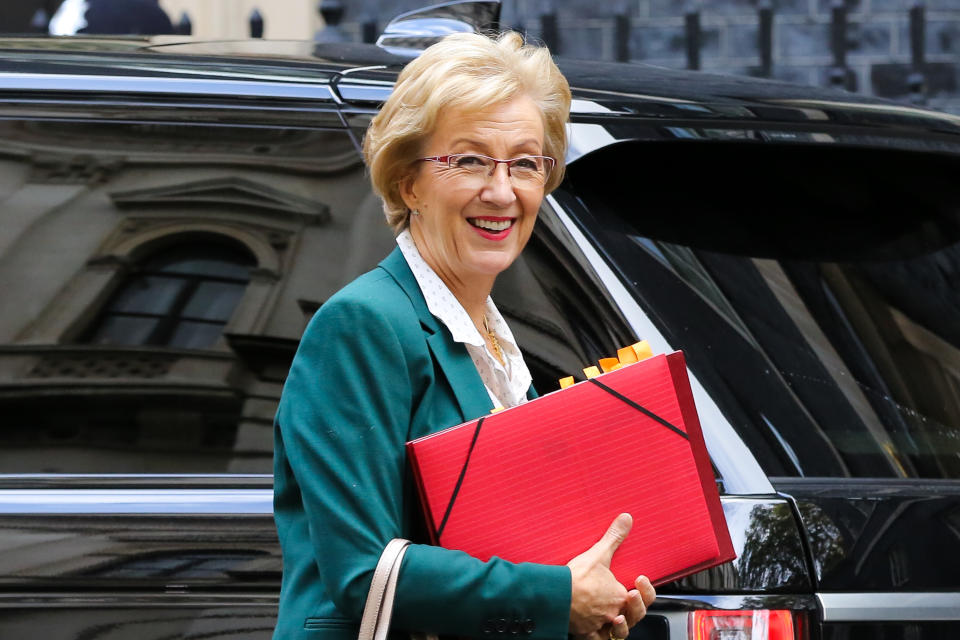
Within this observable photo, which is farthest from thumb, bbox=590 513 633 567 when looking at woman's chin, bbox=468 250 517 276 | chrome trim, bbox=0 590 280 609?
chrome trim, bbox=0 590 280 609

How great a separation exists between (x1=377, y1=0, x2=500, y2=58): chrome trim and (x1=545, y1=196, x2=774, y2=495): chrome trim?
83cm

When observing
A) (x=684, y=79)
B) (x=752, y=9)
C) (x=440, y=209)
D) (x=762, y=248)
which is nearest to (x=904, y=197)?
(x=762, y=248)

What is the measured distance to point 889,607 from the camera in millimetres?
1863

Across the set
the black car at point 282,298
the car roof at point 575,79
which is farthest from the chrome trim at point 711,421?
the car roof at point 575,79

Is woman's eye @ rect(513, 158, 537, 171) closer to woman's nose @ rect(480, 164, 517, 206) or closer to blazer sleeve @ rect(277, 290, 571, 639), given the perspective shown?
woman's nose @ rect(480, 164, 517, 206)

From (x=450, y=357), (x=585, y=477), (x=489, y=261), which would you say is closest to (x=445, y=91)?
(x=489, y=261)

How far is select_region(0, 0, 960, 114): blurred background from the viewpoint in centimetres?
764

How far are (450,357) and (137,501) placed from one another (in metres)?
0.72

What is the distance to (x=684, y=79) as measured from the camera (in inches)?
100

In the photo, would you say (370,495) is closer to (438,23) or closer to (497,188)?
(497,188)

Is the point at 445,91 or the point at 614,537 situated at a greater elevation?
the point at 445,91

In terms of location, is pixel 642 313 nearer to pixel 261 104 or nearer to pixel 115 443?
pixel 261 104

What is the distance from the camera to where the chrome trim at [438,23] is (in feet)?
9.09

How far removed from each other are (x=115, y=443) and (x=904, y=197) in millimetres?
1445
